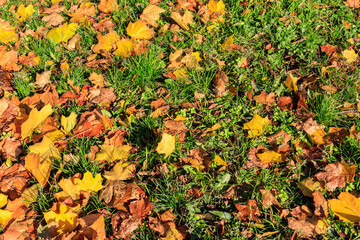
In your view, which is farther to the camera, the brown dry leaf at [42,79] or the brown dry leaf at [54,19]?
the brown dry leaf at [54,19]

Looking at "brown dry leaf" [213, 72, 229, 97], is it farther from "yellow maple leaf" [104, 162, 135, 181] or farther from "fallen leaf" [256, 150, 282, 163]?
"yellow maple leaf" [104, 162, 135, 181]

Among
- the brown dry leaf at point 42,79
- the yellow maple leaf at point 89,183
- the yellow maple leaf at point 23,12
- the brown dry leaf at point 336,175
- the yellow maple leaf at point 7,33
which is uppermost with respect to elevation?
the yellow maple leaf at point 23,12

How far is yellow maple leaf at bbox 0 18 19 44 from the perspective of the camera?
321 centimetres

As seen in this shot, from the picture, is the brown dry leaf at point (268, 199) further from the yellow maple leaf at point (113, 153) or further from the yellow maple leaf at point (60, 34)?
the yellow maple leaf at point (60, 34)

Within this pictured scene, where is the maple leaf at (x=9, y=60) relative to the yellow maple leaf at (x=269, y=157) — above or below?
above

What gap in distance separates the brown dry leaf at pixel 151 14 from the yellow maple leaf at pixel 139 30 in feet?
0.51

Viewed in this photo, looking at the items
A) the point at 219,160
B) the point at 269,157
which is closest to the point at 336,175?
the point at 269,157

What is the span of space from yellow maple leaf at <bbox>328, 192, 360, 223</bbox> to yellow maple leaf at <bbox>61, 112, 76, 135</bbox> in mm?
1850

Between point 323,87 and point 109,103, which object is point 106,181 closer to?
point 109,103

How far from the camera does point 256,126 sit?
246 cm

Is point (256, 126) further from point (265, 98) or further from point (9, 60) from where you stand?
point (9, 60)

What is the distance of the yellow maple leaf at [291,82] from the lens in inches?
105

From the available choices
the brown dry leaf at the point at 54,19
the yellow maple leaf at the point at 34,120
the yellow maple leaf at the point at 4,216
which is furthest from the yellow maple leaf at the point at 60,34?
the yellow maple leaf at the point at 4,216

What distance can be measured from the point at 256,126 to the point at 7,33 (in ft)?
8.46
